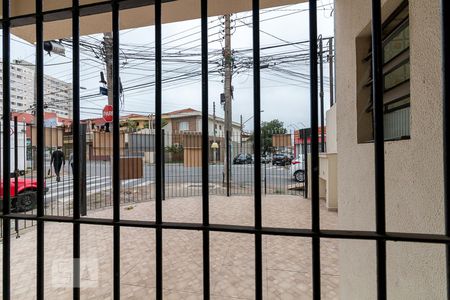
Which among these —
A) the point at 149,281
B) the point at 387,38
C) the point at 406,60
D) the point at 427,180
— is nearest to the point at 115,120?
the point at 427,180

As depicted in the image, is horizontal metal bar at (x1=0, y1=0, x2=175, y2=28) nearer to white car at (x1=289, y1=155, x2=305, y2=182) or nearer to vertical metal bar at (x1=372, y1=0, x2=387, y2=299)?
vertical metal bar at (x1=372, y1=0, x2=387, y2=299)

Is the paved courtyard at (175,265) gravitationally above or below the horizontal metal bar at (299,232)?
below

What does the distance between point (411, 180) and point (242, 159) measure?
8.74 metres

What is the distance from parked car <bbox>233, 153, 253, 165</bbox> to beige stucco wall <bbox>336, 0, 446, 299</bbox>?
7.67 meters

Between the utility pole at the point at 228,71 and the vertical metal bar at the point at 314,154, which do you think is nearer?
the vertical metal bar at the point at 314,154

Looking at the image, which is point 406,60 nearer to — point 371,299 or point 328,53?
point 371,299

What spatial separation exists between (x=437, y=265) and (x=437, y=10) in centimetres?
101

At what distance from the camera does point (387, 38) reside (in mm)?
1752

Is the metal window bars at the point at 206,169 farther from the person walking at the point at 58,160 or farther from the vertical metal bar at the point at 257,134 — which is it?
the person walking at the point at 58,160

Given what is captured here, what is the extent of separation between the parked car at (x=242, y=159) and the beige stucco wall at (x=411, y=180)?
7.67m

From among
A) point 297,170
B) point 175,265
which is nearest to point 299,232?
point 175,265

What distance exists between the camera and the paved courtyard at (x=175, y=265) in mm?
2756

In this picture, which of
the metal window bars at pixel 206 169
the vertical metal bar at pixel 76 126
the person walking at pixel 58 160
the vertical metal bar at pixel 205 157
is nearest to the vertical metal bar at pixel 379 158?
the metal window bars at pixel 206 169

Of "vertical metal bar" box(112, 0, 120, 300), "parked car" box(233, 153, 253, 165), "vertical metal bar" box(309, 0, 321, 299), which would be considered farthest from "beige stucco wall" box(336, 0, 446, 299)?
"parked car" box(233, 153, 253, 165)
